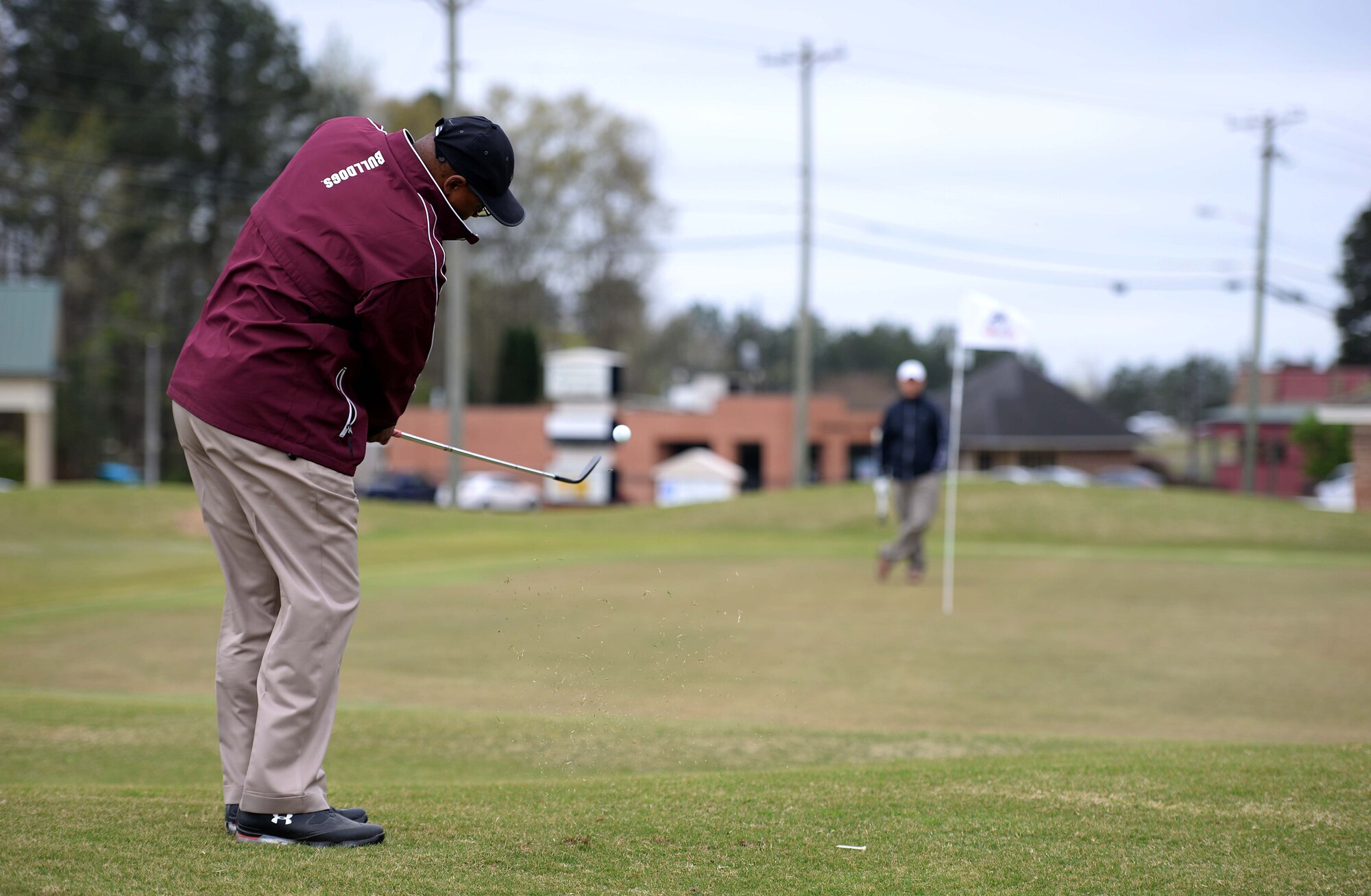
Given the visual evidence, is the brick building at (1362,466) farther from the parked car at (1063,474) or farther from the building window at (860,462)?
the building window at (860,462)

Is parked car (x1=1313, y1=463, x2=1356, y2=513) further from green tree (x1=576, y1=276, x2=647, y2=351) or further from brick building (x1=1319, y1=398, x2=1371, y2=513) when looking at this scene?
green tree (x1=576, y1=276, x2=647, y2=351)

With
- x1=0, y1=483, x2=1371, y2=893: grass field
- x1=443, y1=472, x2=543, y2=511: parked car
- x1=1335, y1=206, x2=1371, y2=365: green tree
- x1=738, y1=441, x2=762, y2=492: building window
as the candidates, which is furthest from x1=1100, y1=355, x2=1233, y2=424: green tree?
x1=0, y1=483, x2=1371, y2=893: grass field

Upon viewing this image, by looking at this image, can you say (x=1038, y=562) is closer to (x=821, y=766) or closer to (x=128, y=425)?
(x=821, y=766)

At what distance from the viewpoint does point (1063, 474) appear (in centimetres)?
6219

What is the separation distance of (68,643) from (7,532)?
471 inches

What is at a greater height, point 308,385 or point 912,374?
point 912,374

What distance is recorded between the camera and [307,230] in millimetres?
3365

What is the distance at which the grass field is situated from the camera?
3170mm

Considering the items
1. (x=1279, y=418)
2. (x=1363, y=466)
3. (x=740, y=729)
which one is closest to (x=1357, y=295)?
(x=1279, y=418)

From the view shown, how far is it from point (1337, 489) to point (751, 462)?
2512 cm

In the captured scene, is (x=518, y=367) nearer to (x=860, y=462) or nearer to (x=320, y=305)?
(x=860, y=462)

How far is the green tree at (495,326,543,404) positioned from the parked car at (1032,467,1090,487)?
2546cm

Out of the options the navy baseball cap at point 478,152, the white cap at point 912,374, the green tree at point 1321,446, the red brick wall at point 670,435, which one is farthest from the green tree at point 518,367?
the navy baseball cap at point 478,152

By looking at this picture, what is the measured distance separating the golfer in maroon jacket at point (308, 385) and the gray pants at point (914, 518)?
964 cm
